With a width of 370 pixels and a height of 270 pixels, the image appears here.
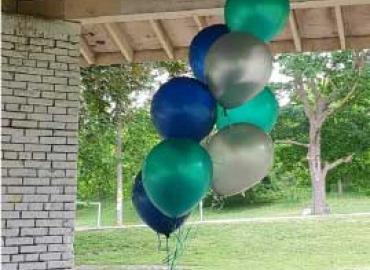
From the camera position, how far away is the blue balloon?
2150 mm

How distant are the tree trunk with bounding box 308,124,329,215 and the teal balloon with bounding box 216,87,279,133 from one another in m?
10.8

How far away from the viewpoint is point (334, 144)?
13.6 m

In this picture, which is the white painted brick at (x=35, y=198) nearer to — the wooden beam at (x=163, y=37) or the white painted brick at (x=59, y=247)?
the white painted brick at (x=59, y=247)

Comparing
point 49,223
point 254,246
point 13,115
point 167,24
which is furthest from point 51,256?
point 254,246

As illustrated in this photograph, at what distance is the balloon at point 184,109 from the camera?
1.99m

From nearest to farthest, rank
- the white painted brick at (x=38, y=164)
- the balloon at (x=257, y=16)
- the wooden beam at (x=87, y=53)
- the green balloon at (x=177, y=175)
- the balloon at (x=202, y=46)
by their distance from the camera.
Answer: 1. the green balloon at (x=177, y=175)
2. the balloon at (x=257, y=16)
3. the balloon at (x=202, y=46)
4. the white painted brick at (x=38, y=164)
5. the wooden beam at (x=87, y=53)

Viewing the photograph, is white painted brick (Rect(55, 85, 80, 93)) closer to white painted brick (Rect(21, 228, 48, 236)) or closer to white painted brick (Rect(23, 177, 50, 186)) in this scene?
white painted brick (Rect(23, 177, 50, 186))

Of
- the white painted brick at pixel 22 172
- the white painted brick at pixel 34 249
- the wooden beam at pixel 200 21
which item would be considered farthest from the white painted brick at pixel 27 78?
the wooden beam at pixel 200 21

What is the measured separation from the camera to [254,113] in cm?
221

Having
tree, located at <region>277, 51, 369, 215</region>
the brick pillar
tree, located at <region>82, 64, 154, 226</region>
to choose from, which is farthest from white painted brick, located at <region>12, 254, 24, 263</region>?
tree, located at <region>277, 51, 369, 215</region>

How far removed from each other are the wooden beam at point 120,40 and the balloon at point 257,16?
5.50 ft

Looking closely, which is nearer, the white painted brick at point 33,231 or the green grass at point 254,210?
the white painted brick at point 33,231

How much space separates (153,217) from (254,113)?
50 centimetres

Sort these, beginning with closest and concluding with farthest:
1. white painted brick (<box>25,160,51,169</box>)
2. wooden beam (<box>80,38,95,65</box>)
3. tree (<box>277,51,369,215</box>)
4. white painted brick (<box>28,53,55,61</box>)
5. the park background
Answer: white painted brick (<box>25,160,51,169</box>) → white painted brick (<box>28,53,55,61</box>) → wooden beam (<box>80,38,95,65</box>) → the park background → tree (<box>277,51,369,215</box>)
